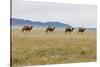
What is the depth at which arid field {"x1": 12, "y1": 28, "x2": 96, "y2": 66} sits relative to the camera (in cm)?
222

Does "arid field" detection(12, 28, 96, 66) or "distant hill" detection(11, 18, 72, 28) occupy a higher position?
"distant hill" detection(11, 18, 72, 28)

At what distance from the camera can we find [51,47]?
7.71ft

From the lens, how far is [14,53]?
219 centimetres

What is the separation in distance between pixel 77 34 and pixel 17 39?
2.51ft

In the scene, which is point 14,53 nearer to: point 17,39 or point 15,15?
point 17,39

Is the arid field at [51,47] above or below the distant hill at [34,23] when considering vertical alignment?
below

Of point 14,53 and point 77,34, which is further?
point 77,34

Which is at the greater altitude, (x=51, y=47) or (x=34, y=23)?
(x=34, y=23)

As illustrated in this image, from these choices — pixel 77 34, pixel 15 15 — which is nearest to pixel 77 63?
pixel 77 34

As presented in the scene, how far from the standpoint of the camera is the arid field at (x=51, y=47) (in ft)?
7.28
